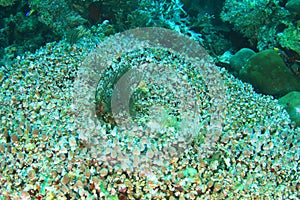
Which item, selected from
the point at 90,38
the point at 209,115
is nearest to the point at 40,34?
the point at 90,38

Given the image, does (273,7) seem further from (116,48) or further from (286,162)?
(286,162)

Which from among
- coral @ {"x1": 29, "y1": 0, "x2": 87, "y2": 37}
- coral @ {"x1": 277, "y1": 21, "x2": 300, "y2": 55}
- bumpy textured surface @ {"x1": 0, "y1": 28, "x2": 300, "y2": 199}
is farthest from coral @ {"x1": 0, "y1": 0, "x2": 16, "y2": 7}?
coral @ {"x1": 277, "y1": 21, "x2": 300, "y2": 55}

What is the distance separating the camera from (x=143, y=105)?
3.70 metres

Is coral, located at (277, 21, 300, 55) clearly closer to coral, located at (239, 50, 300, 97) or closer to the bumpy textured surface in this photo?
coral, located at (239, 50, 300, 97)

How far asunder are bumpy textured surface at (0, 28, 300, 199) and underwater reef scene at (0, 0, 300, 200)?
0.01 metres

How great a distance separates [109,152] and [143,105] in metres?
1.28

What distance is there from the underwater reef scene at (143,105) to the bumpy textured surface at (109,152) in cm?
1

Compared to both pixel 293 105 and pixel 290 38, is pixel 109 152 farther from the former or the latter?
pixel 290 38

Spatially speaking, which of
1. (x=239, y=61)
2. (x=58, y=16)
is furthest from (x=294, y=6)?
(x=58, y=16)

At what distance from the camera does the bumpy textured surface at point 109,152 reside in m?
2.40

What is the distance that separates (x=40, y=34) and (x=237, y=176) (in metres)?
4.57

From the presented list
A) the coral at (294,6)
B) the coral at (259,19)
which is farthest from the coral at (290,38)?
the coral at (294,6)

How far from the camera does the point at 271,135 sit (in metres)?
3.32

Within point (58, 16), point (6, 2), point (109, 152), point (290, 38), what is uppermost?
point (6, 2)
